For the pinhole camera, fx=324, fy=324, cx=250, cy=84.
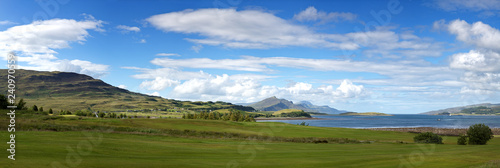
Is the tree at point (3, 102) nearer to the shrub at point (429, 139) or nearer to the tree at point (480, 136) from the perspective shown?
the shrub at point (429, 139)

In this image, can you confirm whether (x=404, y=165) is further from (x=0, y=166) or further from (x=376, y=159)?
(x=0, y=166)

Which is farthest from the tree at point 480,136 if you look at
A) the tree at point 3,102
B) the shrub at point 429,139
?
the tree at point 3,102

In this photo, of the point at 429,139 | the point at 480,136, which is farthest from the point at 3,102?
the point at 480,136

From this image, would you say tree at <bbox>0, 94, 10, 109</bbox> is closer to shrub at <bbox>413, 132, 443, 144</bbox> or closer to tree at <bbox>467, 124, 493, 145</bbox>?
shrub at <bbox>413, 132, 443, 144</bbox>

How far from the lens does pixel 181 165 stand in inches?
841

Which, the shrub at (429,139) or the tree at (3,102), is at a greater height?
the tree at (3,102)

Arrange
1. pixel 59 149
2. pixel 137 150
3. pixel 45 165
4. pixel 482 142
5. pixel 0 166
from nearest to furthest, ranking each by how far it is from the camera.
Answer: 1. pixel 0 166
2. pixel 45 165
3. pixel 59 149
4. pixel 137 150
5. pixel 482 142

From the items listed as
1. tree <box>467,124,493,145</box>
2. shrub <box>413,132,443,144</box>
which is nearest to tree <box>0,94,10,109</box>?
shrub <box>413,132,443,144</box>

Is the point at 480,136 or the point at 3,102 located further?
the point at 3,102

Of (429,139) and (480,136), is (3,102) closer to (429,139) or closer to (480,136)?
(429,139)

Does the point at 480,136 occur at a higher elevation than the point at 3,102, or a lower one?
lower

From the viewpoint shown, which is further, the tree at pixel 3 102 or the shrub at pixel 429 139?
the tree at pixel 3 102

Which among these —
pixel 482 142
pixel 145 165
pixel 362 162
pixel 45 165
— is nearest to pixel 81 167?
pixel 45 165

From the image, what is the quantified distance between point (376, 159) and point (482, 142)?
47540mm
